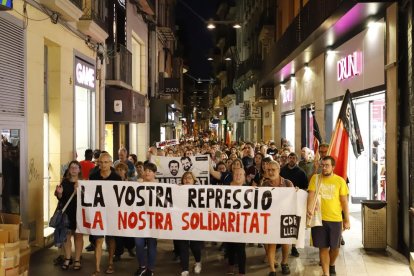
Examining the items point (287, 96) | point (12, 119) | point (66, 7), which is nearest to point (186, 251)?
point (12, 119)

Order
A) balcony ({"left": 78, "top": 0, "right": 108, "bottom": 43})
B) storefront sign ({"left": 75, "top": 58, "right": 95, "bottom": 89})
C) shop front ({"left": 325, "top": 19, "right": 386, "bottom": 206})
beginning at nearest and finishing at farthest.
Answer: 1. shop front ({"left": 325, "top": 19, "right": 386, "bottom": 206})
2. balcony ({"left": 78, "top": 0, "right": 108, "bottom": 43})
3. storefront sign ({"left": 75, "top": 58, "right": 95, "bottom": 89})

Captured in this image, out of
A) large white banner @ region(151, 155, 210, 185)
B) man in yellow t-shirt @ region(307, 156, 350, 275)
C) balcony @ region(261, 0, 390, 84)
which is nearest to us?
man in yellow t-shirt @ region(307, 156, 350, 275)

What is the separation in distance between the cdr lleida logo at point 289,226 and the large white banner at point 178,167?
15.8 ft

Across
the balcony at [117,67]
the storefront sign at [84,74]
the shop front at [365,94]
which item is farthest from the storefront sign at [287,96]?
the storefront sign at [84,74]

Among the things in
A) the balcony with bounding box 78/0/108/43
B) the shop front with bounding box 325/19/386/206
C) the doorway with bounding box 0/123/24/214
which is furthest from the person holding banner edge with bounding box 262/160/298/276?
the balcony with bounding box 78/0/108/43

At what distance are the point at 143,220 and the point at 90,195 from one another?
3.17 ft

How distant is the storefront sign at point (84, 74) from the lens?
1445cm

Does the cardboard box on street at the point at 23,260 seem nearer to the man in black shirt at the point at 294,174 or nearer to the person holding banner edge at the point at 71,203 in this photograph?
the person holding banner edge at the point at 71,203

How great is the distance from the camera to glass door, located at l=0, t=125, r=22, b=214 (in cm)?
978

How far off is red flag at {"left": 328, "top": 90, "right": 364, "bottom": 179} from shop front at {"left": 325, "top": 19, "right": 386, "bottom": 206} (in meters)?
2.09

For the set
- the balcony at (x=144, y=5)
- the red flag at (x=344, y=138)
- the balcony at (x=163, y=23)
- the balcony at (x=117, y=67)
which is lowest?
the red flag at (x=344, y=138)

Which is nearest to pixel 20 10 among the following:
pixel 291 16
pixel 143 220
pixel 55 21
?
pixel 55 21

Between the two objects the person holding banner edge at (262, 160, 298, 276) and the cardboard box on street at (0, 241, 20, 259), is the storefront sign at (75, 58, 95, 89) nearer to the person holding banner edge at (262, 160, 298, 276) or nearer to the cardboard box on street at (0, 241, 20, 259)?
the person holding banner edge at (262, 160, 298, 276)

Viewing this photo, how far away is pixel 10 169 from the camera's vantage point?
33.0 feet
